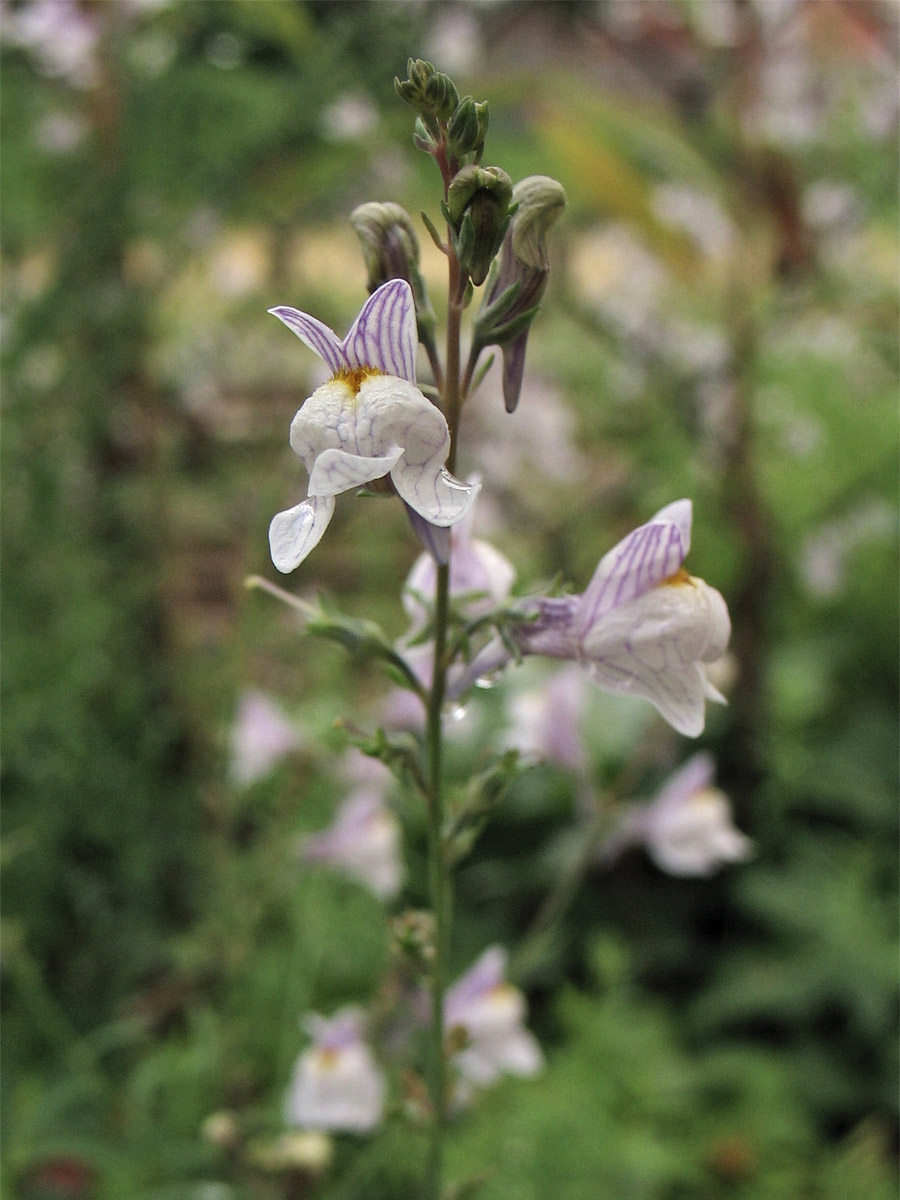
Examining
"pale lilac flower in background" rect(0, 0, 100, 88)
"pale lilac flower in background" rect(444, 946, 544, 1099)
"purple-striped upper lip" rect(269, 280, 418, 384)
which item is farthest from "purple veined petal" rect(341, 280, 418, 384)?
"pale lilac flower in background" rect(0, 0, 100, 88)

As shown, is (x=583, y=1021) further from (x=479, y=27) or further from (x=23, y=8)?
(x=479, y=27)

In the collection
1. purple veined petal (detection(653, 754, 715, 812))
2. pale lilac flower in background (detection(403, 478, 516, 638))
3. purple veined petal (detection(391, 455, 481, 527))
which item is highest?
purple veined petal (detection(391, 455, 481, 527))

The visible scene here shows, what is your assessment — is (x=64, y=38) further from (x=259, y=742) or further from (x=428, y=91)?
(x=428, y=91)

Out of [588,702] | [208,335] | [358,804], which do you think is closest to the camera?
[358,804]

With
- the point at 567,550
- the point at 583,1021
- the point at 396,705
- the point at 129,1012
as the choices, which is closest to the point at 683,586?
the point at 396,705

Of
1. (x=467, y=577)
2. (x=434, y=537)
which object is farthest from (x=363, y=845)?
(x=434, y=537)

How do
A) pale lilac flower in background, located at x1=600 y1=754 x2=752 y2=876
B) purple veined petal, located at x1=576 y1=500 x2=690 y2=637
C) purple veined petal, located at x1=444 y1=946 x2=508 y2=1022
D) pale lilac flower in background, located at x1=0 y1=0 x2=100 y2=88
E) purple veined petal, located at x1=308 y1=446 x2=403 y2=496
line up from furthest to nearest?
1. pale lilac flower in background, located at x1=0 y1=0 x2=100 y2=88
2. pale lilac flower in background, located at x1=600 y1=754 x2=752 y2=876
3. purple veined petal, located at x1=444 y1=946 x2=508 y2=1022
4. purple veined petal, located at x1=576 y1=500 x2=690 y2=637
5. purple veined petal, located at x1=308 y1=446 x2=403 y2=496

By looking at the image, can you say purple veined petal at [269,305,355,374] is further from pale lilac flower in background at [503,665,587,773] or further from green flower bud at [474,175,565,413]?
pale lilac flower in background at [503,665,587,773]
